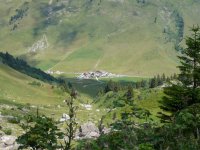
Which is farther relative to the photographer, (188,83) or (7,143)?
(7,143)

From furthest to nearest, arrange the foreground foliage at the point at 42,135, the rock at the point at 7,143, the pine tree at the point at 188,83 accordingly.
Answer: the rock at the point at 7,143 < the pine tree at the point at 188,83 < the foreground foliage at the point at 42,135

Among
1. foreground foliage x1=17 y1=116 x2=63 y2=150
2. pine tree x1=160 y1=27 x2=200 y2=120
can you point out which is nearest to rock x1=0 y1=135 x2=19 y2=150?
pine tree x1=160 y1=27 x2=200 y2=120

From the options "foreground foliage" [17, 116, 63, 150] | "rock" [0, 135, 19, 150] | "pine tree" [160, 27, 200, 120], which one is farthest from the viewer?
"rock" [0, 135, 19, 150]

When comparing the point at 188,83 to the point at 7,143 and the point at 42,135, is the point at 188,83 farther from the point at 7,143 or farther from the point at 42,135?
the point at 7,143

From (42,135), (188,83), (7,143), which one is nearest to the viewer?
(42,135)

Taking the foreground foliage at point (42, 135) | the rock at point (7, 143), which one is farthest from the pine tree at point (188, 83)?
the rock at point (7, 143)

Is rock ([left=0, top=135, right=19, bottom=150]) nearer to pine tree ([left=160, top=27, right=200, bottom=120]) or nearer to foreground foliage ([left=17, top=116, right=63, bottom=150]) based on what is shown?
pine tree ([left=160, top=27, right=200, bottom=120])

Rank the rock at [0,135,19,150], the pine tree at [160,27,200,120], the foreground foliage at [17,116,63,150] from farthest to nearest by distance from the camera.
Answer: the rock at [0,135,19,150], the pine tree at [160,27,200,120], the foreground foliage at [17,116,63,150]

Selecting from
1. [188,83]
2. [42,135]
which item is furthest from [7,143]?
[42,135]

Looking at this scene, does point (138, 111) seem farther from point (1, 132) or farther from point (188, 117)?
point (1, 132)

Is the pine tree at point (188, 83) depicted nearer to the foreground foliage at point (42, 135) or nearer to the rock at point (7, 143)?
the foreground foliage at point (42, 135)

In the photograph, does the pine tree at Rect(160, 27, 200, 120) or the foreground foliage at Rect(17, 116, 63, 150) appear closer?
the foreground foliage at Rect(17, 116, 63, 150)

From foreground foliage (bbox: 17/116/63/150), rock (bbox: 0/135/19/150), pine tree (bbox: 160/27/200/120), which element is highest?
pine tree (bbox: 160/27/200/120)

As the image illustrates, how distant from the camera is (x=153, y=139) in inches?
1591
